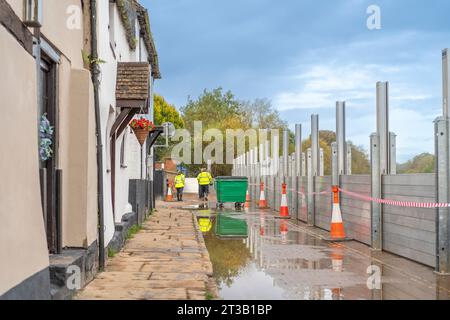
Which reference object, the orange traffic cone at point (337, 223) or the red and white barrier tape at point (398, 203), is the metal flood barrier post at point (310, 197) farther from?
the orange traffic cone at point (337, 223)

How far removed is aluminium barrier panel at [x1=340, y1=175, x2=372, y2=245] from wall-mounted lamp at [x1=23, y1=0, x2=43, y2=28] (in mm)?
7767

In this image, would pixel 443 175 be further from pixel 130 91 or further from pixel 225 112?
pixel 225 112

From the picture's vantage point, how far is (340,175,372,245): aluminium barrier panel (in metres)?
11.6

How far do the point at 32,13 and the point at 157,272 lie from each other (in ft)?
13.0

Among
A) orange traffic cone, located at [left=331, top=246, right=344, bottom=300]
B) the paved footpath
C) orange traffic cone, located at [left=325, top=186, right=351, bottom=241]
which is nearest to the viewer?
the paved footpath

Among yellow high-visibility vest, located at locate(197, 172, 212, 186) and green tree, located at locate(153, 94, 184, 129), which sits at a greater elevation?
green tree, located at locate(153, 94, 184, 129)

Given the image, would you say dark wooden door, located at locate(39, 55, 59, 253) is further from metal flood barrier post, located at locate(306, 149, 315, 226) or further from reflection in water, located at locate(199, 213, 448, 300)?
metal flood barrier post, located at locate(306, 149, 315, 226)

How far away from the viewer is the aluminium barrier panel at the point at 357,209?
37.9 ft

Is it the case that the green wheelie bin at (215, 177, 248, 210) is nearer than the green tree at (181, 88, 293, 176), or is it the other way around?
the green wheelie bin at (215, 177, 248, 210)

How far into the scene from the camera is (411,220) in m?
9.57

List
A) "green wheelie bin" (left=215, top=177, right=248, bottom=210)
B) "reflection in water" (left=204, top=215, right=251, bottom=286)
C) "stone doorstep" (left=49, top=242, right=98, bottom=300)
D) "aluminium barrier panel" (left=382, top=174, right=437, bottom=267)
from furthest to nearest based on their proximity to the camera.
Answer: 1. "green wheelie bin" (left=215, top=177, right=248, bottom=210)
2. "aluminium barrier panel" (left=382, top=174, right=437, bottom=267)
3. "reflection in water" (left=204, top=215, right=251, bottom=286)
4. "stone doorstep" (left=49, top=242, right=98, bottom=300)

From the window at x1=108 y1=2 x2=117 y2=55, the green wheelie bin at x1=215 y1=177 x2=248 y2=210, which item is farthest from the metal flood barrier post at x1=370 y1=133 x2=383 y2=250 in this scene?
the green wheelie bin at x1=215 y1=177 x2=248 y2=210

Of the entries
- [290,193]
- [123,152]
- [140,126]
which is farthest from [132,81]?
[290,193]

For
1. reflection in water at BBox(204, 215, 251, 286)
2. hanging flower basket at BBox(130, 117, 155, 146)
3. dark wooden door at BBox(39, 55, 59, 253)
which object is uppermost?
hanging flower basket at BBox(130, 117, 155, 146)
